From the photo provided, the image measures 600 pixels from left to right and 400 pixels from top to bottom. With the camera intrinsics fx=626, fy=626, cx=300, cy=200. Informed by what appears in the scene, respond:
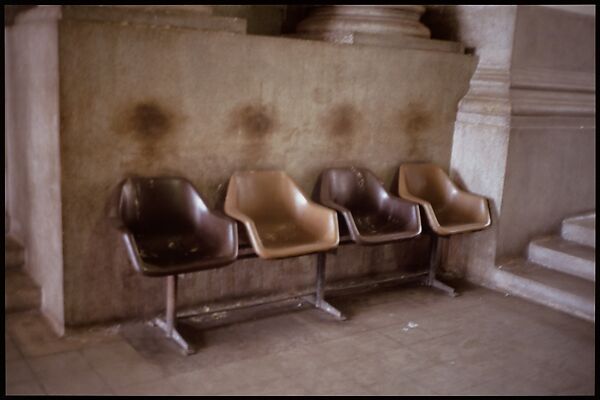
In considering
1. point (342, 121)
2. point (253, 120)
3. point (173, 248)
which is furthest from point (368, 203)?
point (173, 248)

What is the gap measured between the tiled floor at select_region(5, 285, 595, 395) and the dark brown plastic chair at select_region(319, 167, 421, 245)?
59cm

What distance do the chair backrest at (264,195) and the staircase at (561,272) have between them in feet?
6.22

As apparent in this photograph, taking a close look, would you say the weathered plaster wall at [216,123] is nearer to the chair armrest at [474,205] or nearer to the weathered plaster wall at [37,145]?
the weathered plaster wall at [37,145]

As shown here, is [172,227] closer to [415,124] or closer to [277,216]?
[277,216]

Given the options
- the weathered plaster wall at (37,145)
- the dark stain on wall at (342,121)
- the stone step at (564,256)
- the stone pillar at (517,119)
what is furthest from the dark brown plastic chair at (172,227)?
the stone step at (564,256)

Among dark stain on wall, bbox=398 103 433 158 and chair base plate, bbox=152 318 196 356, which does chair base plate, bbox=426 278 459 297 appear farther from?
chair base plate, bbox=152 318 196 356

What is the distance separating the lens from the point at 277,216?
14.4 ft

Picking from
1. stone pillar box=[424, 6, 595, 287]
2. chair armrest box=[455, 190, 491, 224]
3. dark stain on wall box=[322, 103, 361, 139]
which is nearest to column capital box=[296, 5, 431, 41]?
stone pillar box=[424, 6, 595, 287]

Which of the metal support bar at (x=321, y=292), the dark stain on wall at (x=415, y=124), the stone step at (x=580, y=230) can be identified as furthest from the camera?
the stone step at (x=580, y=230)

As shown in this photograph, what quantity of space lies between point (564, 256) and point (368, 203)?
5.64 feet

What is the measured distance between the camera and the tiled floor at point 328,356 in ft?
10.7

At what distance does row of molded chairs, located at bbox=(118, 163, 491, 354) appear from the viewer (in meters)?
3.75

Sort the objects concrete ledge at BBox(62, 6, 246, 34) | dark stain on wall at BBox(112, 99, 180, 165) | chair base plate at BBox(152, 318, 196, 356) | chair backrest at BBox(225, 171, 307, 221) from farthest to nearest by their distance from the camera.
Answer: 1. chair backrest at BBox(225, 171, 307, 221)
2. dark stain on wall at BBox(112, 99, 180, 165)
3. chair base plate at BBox(152, 318, 196, 356)
4. concrete ledge at BBox(62, 6, 246, 34)

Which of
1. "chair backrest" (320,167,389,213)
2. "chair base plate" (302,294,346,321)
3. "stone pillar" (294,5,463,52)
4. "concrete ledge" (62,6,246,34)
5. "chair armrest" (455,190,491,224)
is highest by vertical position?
"stone pillar" (294,5,463,52)
